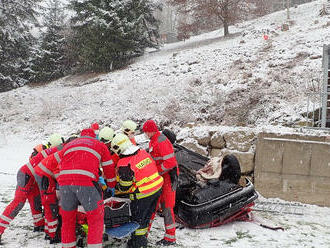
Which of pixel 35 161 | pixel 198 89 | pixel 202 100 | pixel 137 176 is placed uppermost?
pixel 198 89

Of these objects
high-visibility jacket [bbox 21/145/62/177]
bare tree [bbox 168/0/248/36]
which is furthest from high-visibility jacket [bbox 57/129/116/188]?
bare tree [bbox 168/0/248/36]

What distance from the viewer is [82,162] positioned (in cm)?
375

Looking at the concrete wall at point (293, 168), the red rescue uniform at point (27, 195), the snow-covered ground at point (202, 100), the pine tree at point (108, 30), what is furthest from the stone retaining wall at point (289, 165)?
the pine tree at point (108, 30)

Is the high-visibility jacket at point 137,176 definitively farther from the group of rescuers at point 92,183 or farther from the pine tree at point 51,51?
the pine tree at point 51,51

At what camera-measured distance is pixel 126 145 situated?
4312mm

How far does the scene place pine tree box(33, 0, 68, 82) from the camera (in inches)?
872

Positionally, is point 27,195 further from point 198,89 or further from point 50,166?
point 198,89

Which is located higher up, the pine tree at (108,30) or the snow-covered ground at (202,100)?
the pine tree at (108,30)

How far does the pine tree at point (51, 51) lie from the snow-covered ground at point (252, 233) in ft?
57.0

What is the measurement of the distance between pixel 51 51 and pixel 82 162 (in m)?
20.6

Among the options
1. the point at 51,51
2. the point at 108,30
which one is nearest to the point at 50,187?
the point at 108,30

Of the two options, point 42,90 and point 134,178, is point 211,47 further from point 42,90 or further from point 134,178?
point 134,178

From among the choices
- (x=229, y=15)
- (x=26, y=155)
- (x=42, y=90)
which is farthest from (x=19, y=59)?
(x=229, y=15)

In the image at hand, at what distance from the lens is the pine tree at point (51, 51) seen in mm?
22156
